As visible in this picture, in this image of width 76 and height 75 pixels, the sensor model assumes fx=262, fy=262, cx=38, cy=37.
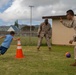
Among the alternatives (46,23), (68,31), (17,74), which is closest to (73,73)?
(17,74)

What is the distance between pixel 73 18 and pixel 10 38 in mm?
3259

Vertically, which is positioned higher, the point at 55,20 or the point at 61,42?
the point at 55,20

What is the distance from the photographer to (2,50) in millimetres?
11023

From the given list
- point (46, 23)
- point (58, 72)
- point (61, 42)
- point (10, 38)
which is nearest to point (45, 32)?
point (46, 23)

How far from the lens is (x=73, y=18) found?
29.8ft

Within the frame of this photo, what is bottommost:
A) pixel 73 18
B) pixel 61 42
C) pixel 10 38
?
pixel 61 42

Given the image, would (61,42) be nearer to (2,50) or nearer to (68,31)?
(68,31)

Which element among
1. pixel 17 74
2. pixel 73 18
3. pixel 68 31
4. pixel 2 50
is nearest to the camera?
pixel 17 74

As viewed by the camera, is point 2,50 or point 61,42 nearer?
point 2,50

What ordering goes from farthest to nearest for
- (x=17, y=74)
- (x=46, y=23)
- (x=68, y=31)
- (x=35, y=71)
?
(x=68, y=31), (x=46, y=23), (x=35, y=71), (x=17, y=74)

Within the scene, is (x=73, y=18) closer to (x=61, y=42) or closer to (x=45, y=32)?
(x=45, y=32)

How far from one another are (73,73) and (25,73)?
1.42 meters

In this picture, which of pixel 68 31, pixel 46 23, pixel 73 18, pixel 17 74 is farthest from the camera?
pixel 68 31

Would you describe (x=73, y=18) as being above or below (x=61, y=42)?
above
